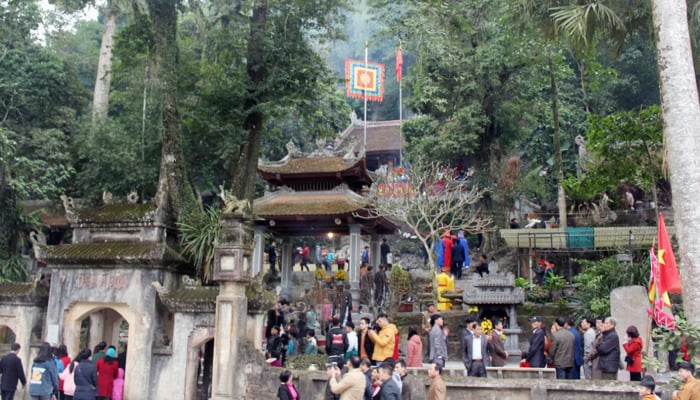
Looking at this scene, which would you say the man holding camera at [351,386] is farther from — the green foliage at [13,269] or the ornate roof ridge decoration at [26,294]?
the green foliage at [13,269]

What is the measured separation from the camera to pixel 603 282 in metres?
17.3

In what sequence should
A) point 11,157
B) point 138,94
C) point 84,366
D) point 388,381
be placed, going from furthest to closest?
point 138,94
point 11,157
point 84,366
point 388,381

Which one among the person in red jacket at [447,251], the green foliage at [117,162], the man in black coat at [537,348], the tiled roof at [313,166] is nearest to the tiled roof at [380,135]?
the tiled roof at [313,166]

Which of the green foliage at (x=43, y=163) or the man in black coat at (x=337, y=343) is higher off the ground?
the green foliage at (x=43, y=163)

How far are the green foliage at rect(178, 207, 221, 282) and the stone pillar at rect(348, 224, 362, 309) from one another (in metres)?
8.53

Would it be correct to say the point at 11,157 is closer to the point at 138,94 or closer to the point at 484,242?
the point at 138,94

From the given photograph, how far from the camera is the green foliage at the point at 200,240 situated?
13398mm

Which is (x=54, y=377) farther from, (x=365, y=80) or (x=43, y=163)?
(x=365, y=80)

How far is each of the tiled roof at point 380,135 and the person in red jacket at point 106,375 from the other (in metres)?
29.2

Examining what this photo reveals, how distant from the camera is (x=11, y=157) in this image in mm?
22844

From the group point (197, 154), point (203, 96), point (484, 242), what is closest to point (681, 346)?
point (203, 96)

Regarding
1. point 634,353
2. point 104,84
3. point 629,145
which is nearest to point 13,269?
point 104,84

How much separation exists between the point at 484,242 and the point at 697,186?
63.5 feet

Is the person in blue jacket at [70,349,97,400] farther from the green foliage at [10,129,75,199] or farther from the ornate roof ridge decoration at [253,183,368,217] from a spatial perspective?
the green foliage at [10,129,75,199]
